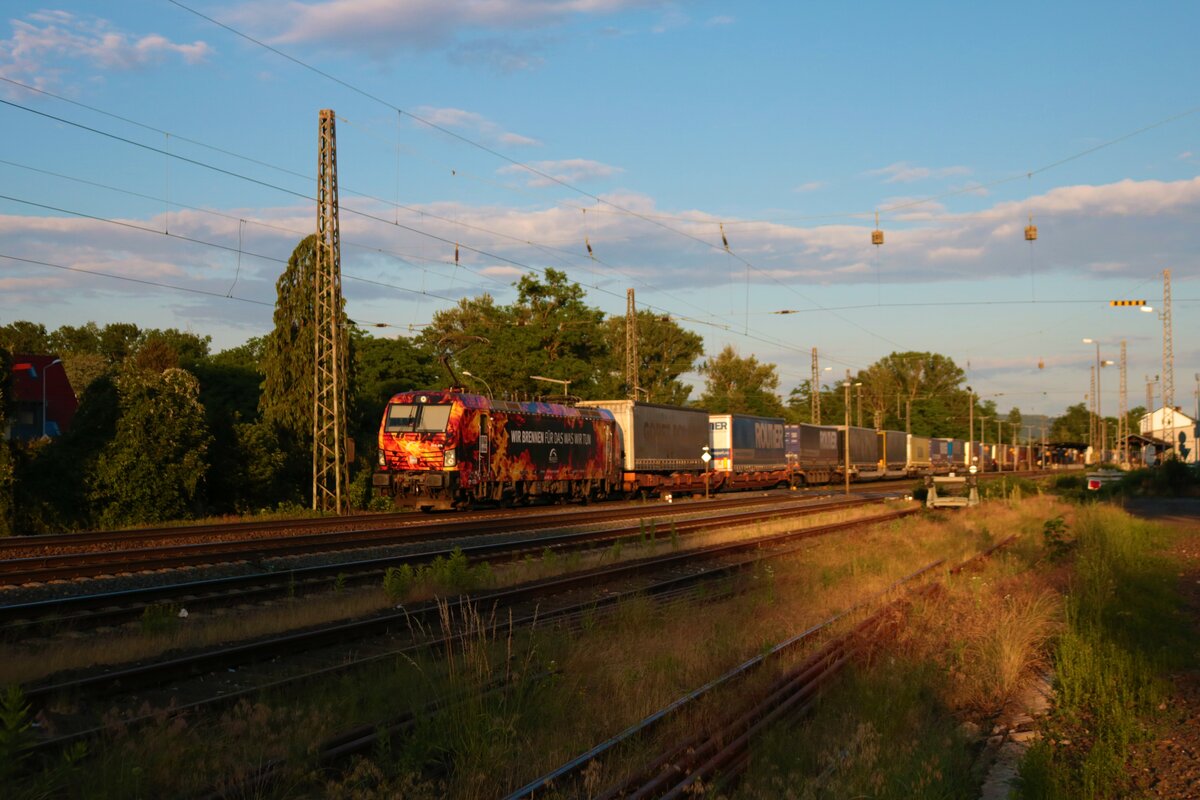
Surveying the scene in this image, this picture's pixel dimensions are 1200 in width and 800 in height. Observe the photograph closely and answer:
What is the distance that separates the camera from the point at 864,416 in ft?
484

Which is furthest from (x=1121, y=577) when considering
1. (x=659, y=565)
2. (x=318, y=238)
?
(x=318, y=238)

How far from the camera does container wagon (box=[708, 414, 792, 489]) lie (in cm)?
4506

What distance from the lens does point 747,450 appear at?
46.6m

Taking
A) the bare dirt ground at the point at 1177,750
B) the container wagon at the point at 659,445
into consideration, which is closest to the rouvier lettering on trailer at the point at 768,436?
the container wagon at the point at 659,445

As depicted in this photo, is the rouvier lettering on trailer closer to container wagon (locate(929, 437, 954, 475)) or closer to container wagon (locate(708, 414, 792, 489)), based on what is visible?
container wagon (locate(708, 414, 792, 489))

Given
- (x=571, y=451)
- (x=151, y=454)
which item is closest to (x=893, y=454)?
(x=571, y=451)

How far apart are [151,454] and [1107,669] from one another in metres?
23.8

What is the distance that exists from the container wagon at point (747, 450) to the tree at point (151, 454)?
23838 millimetres

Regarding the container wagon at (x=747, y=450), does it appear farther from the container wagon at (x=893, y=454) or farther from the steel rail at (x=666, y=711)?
the steel rail at (x=666, y=711)

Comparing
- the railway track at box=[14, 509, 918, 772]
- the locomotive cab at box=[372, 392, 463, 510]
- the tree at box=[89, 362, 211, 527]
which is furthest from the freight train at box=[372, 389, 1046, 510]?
the railway track at box=[14, 509, 918, 772]

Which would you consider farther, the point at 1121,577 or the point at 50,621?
→ the point at 1121,577

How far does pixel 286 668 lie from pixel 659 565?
9465 mm

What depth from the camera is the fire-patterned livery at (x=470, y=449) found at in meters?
28.5

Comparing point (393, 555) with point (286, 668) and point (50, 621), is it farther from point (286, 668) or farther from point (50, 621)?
point (286, 668)
